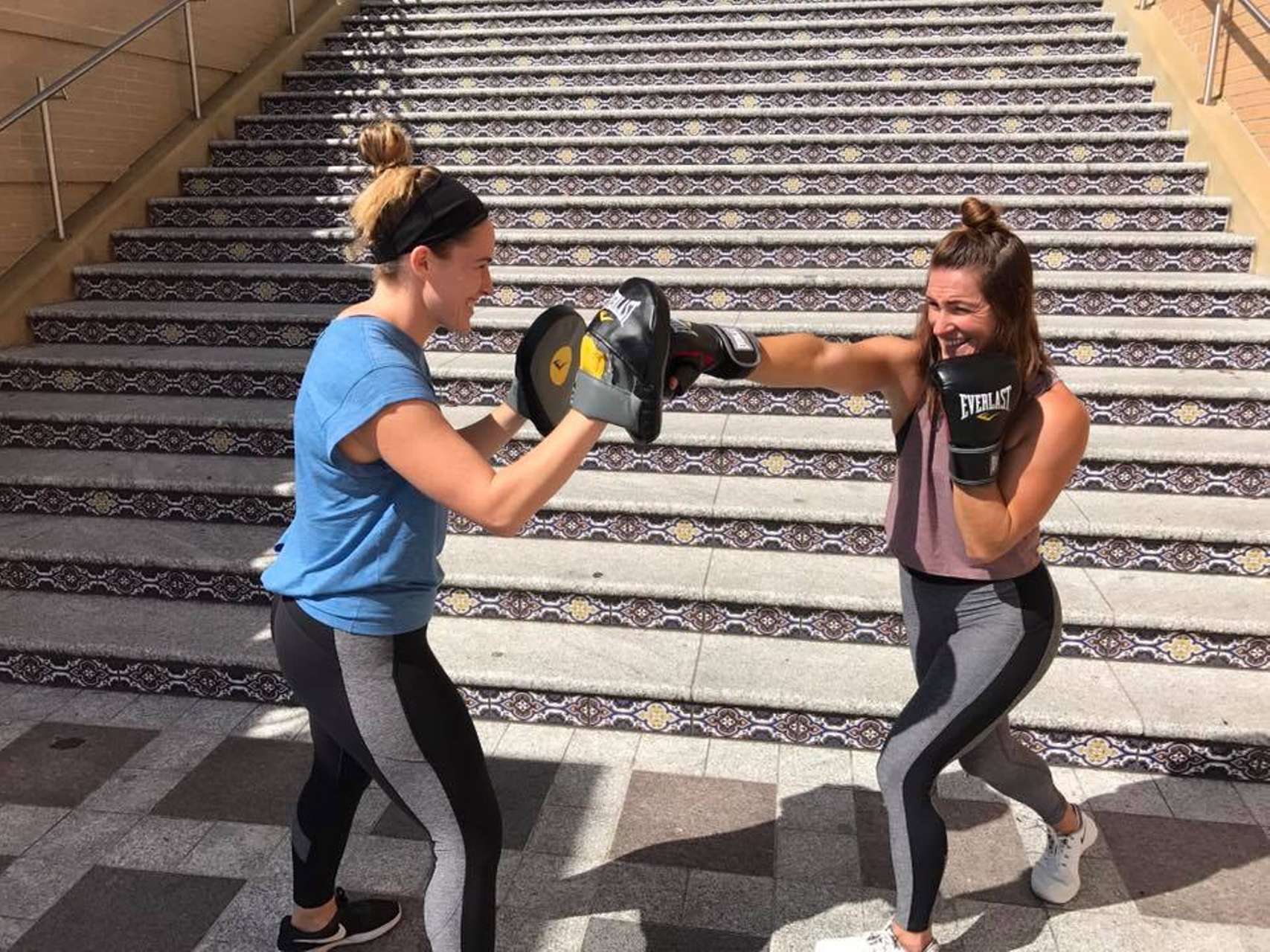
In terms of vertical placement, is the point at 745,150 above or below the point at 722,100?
below

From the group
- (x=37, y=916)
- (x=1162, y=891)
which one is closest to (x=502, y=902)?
(x=37, y=916)

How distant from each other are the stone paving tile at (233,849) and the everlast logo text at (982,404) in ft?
8.11

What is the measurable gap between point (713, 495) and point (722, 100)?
157 inches

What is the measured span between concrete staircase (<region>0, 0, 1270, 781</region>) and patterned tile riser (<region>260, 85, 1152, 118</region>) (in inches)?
1.0

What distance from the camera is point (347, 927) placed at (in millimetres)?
2705

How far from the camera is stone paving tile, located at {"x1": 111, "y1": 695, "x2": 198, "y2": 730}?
3832mm

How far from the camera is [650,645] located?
13.0 ft

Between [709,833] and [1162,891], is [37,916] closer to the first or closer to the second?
[709,833]

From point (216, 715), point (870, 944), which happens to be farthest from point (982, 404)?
point (216, 715)

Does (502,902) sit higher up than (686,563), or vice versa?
(686,563)

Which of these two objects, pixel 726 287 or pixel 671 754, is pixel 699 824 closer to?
pixel 671 754

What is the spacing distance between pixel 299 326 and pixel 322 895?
12.8ft

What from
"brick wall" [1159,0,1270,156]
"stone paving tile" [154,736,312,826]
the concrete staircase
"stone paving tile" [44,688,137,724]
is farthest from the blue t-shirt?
"brick wall" [1159,0,1270,156]

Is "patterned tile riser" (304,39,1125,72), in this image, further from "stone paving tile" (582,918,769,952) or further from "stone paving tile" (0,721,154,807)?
"stone paving tile" (582,918,769,952)
